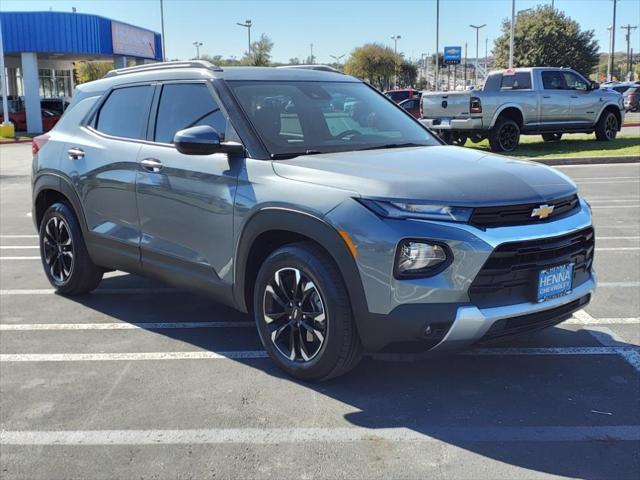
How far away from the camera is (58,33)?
119 ft

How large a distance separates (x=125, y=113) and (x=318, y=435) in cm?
311

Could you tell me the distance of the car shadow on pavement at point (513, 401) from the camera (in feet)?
10.7

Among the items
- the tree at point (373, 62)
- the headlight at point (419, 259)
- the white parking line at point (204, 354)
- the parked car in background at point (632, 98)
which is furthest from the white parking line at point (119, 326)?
the tree at point (373, 62)

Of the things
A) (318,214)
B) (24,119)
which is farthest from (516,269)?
(24,119)

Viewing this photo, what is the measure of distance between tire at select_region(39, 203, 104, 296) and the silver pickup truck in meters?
12.5

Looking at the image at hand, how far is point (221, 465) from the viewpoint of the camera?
3195 mm

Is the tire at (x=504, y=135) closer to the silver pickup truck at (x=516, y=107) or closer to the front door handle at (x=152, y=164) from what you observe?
the silver pickup truck at (x=516, y=107)

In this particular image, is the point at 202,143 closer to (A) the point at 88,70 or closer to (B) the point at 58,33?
(B) the point at 58,33

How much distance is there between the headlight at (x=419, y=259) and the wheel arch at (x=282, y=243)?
0.25 metres

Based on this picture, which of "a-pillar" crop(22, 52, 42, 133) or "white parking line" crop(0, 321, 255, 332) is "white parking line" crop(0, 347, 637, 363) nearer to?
"white parking line" crop(0, 321, 255, 332)

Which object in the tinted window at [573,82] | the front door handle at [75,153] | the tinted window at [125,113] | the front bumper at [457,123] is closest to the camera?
the tinted window at [125,113]

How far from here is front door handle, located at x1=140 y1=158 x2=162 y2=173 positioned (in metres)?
4.76

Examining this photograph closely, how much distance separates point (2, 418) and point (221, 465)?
4.52ft

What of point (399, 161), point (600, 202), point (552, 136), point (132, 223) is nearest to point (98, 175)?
point (132, 223)
